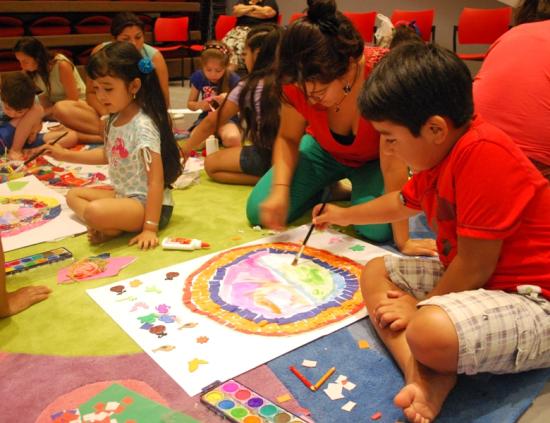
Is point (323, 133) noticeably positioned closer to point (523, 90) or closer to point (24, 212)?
point (523, 90)

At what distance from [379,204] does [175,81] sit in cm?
445

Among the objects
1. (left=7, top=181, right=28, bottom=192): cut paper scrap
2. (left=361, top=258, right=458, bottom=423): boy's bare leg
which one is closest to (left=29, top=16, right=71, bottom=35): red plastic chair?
(left=7, top=181, right=28, bottom=192): cut paper scrap

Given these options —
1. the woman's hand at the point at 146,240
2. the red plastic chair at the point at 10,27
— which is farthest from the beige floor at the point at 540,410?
the red plastic chair at the point at 10,27

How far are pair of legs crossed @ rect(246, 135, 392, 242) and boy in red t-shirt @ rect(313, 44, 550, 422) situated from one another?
71cm

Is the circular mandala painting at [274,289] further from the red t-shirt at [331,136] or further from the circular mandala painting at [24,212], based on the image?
the circular mandala painting at [24,212]

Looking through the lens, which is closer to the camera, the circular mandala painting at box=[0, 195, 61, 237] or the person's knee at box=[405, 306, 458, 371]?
the person's knee at box=[405, 306, 458, 371]

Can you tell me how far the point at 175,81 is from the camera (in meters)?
5.39

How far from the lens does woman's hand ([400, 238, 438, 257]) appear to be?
5.02ft

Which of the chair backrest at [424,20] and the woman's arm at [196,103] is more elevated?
the chair backrest at [424,20]

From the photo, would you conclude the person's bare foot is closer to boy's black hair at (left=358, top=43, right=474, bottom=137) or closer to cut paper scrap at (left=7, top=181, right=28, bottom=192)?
boy's black hair at (left=358, top=43, right=474, bottom=137)

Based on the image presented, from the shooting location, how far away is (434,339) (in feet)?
3.01

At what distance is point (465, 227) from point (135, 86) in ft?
3.67

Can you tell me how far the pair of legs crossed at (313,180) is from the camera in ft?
5.69

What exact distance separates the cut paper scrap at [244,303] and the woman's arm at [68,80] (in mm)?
2053
